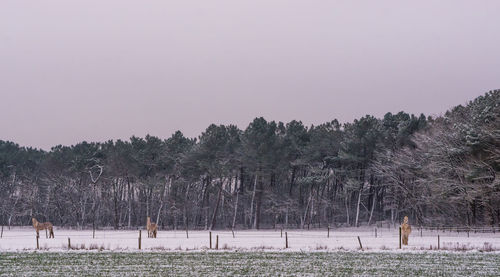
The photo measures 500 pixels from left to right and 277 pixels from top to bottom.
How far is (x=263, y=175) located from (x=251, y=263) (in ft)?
158

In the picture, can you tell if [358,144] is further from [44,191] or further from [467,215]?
[44,191]

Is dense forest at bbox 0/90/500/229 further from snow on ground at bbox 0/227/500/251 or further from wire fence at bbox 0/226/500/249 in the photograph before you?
snow on ground at bbox 0/227/500/251

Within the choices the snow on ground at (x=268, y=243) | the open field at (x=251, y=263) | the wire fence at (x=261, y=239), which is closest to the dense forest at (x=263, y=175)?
the wire fence at (x=261, y=239)

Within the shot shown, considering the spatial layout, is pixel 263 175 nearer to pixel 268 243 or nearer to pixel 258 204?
pixel 258 204

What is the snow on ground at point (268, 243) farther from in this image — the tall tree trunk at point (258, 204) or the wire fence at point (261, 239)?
the tall tree trunk at point (258, 204)

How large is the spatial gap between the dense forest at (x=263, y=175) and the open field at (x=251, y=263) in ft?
99.8

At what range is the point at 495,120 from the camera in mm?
47906

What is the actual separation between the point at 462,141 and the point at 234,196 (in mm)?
35123

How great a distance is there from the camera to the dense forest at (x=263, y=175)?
205 feet

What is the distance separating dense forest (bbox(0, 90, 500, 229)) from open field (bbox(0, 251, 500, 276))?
3042 cm

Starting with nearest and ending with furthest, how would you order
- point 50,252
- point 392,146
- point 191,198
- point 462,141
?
1. point 50,252
2. point 462,141
3. point 392,146
4. point 191,198

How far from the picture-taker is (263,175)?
72.0 m

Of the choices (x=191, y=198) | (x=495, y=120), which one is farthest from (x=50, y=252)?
(x=191, y=198)

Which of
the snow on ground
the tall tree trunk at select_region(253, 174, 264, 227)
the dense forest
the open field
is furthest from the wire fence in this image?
the tall tree trunk at select_region(253, 174, 264, 227)
